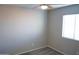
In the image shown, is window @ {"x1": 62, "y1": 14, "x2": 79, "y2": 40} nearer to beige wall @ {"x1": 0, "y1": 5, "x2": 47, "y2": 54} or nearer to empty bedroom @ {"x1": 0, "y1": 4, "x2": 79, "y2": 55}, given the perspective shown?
empty bedroom @ {"x1": 0, "y1": 4, "x2": 79, "y2": 55}

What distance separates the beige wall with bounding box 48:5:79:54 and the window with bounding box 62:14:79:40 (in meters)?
Answer: 0.05

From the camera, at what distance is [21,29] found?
1137 mm

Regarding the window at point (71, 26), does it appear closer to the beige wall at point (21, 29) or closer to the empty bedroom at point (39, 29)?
A: the empty bedroom at point (39, 29)

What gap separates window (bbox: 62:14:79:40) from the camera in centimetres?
109

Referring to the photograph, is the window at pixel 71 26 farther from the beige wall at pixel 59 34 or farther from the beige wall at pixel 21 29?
the beige wall at pixel 21 29

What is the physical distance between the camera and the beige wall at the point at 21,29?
3.49ft

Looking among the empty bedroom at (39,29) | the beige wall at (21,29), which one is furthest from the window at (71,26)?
the beige wall at (21,29)

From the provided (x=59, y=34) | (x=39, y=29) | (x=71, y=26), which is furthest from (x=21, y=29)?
(x=71, y=26)

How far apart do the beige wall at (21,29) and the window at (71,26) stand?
278mm

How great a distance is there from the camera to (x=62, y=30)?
3.82 feet

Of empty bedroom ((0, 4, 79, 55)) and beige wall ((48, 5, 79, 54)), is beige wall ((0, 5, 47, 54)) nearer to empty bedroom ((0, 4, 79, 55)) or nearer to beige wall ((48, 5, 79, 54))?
empty bedroom ((0, 4, 79, 55))

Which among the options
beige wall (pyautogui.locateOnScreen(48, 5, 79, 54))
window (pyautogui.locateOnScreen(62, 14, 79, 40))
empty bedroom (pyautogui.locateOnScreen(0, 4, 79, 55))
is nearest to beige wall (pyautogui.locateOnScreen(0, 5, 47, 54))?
empty bedroom (pyautogui.locateOnScreen(0, 4, 79, 55))

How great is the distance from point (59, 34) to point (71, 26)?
20 centimetres

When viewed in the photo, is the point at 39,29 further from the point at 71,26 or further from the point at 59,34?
the point at 71,26
